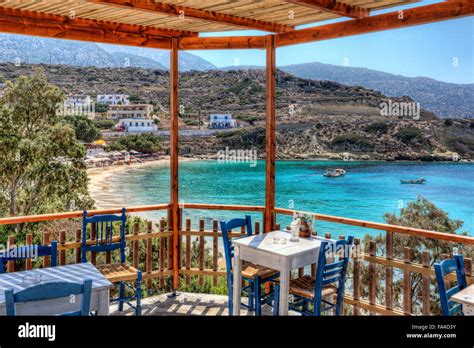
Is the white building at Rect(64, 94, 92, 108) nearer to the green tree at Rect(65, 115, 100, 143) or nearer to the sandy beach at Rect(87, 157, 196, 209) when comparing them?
the green tree at Rect(65, 115, 100, 143)

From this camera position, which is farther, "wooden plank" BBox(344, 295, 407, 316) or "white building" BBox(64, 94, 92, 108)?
"white building" BBox(64, 94, 92, 108)

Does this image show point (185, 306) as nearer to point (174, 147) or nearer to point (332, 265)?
point (174, 147)

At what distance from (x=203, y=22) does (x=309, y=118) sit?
2228 cm

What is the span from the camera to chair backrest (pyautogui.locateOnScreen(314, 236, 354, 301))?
11.1 ft

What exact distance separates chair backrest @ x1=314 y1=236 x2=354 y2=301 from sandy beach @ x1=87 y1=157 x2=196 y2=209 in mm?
20862

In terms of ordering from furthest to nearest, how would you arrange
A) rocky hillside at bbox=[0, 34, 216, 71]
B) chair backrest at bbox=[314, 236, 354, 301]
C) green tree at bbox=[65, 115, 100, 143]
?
rocky hillside at bbox=[0, 34, 216, 71] < green tree at bbox=[65, 115, 100, 143] < chair backrest at bbox=[314, 236, 354, 301]

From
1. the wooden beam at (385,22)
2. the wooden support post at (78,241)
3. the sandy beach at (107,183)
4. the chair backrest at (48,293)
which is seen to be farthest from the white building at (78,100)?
the chair backrest at (48,293)

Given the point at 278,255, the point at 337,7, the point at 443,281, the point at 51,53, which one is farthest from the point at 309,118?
the point at 443,281

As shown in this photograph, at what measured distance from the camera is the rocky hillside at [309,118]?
2341 centimetres

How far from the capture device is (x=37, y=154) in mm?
17094

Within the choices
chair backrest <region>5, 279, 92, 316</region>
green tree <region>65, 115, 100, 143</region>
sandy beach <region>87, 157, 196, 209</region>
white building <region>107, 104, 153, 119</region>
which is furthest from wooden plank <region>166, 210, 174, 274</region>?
sandy beach <region>87, 157, 196, 209</region>

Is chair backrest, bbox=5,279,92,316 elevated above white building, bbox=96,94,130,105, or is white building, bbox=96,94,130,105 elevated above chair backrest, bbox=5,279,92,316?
white building, bbox=96,94,130,105

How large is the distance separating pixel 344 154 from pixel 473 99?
9.15 metres
